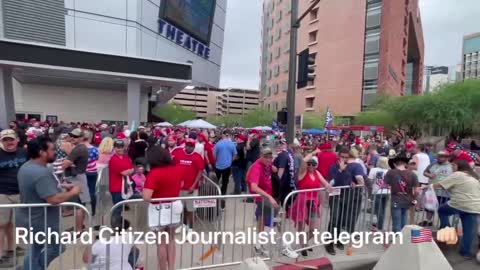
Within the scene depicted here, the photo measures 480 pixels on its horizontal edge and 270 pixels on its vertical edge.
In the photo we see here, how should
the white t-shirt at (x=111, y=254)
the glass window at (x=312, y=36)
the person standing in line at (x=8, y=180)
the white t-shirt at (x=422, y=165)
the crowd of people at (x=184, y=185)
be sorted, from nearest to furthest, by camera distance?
the white t-shirt at (x=111, y=254)
the crowd of people at (x=184, y=185)
the person standing in line at (x=8, y=180)
the white t-shirt at (x=422, y=165)
the glass window at (x=312, y=36)

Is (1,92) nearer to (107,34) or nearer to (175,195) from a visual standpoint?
(107,34)

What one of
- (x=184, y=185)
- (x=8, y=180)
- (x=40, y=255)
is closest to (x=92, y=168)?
(x=184, y=185)

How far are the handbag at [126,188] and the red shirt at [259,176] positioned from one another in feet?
7.66

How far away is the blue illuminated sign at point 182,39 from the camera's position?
1165 inches

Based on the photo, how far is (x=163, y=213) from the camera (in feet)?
13.3

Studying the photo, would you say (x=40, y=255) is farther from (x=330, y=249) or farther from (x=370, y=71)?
(x=370, y=71)

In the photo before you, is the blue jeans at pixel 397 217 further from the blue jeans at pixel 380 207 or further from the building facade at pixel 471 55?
the building facade at pixel 471 55

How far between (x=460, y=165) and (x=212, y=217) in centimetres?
426

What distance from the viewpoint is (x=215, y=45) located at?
39.2 m

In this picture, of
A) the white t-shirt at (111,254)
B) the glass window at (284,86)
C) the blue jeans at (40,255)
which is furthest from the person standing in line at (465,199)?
the glass window at (284,86)

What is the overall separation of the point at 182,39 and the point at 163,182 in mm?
30428

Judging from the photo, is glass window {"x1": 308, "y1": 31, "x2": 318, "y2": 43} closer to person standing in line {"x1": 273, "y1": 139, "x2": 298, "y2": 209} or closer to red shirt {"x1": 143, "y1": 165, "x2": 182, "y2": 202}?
person standing in line {"x1": 273, "y1": 139, "x2": 298, "y2": 209}

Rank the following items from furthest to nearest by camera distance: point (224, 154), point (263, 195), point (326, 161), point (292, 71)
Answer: point (292, 71) < point (224, 154) < point (326, 161) < point (263, 195)

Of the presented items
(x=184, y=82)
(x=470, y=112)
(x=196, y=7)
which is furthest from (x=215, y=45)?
(x=470, y=112)
